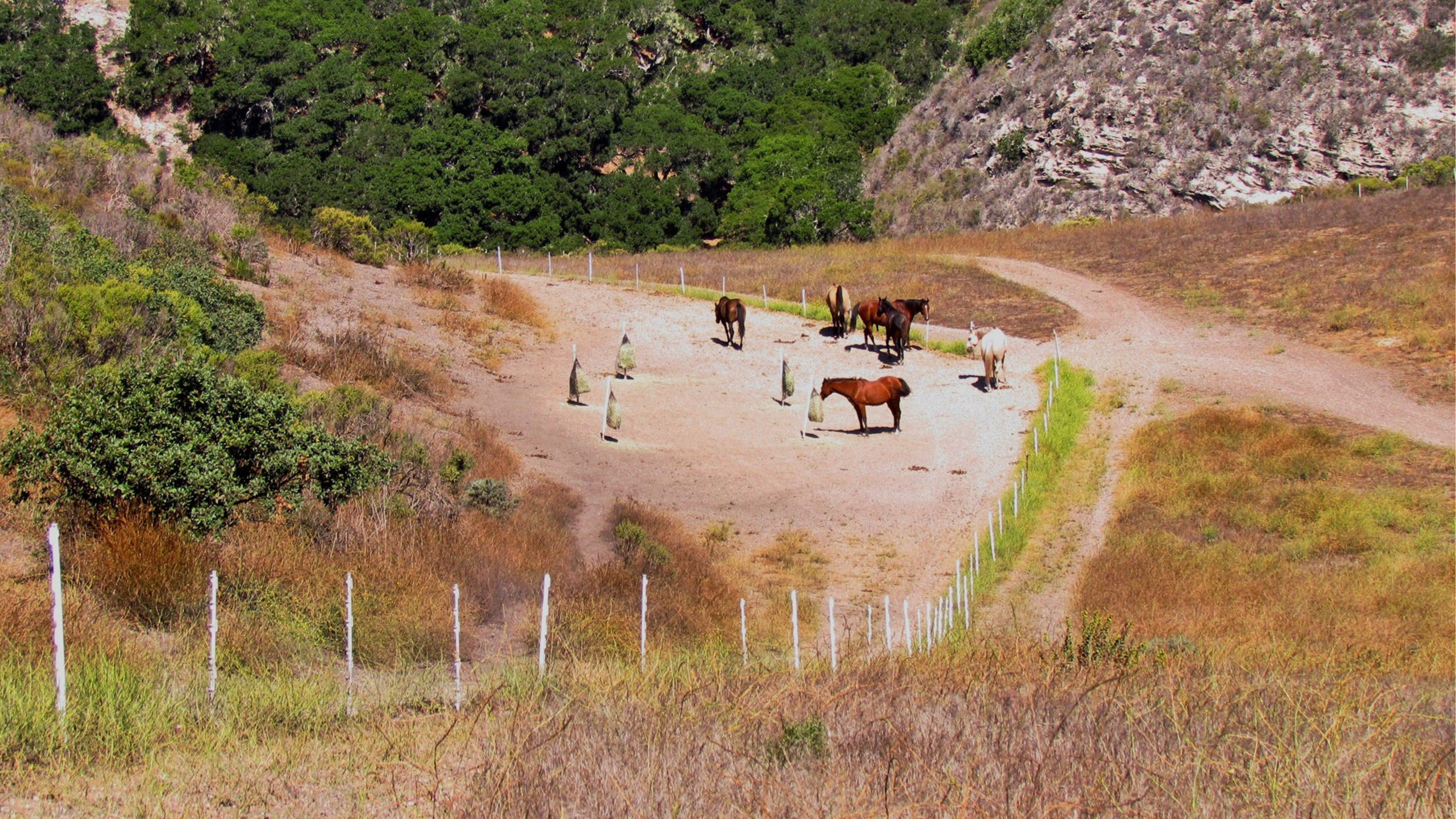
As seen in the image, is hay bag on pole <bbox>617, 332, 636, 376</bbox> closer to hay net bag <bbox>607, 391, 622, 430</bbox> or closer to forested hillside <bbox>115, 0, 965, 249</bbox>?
hay net bag <bbox>607, 391, 622, 430</bbox>

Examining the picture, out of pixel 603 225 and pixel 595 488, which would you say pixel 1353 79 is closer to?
pixel 603 225

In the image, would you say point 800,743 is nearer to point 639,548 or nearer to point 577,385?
point 639,548

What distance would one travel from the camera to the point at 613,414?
2939 cm

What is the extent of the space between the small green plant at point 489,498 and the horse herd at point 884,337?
12817mm

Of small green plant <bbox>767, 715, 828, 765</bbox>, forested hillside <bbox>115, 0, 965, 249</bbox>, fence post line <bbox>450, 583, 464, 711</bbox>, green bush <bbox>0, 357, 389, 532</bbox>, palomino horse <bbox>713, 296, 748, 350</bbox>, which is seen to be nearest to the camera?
small green plant <bbox>767, 715, 828, 765</bbox>

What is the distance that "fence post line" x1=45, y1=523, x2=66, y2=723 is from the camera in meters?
7.83

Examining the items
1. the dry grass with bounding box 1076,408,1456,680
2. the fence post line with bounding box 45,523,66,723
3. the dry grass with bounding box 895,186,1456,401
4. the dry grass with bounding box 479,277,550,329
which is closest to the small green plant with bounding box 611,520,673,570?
the dry grass with bounding box 1076,408,1456,680

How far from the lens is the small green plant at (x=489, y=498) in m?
19.4

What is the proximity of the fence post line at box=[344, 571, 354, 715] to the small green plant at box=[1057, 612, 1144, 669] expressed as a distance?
204 inches

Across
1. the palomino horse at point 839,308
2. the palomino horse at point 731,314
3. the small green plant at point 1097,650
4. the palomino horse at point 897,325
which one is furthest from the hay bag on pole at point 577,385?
the small green plant at point 1097,650

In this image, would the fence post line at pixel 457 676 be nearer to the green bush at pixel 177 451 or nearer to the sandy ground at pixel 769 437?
the green bush at pixel 177 451

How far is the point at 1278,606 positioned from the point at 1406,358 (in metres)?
21.1

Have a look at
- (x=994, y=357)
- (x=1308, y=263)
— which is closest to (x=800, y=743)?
(x=994, y=357)

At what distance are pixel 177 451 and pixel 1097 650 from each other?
8719mm
